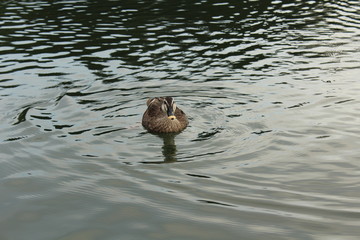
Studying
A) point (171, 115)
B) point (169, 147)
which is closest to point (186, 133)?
point (171, 115)

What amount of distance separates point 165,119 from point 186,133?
0.57 meters

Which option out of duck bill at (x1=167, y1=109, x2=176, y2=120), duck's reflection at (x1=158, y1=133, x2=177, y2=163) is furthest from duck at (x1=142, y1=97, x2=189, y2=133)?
duck's reflection at (x1=158, y1=133, x2=177, y2=163)

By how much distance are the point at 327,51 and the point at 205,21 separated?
7338mm

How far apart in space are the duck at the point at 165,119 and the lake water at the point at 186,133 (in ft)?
0.65

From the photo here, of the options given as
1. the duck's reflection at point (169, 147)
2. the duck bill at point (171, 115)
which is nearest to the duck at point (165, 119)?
the duck bill at point (171, 115)

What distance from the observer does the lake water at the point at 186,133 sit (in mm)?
7809

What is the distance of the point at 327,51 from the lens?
1806 cm

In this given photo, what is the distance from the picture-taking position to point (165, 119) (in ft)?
39.7

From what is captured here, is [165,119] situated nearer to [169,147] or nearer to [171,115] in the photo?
[171,115]

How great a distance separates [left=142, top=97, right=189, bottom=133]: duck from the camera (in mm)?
11961

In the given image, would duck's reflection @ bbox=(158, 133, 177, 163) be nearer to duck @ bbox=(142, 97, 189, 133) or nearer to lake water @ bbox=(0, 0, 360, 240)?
lake water @ bbox=(0, 0, 360, 240)

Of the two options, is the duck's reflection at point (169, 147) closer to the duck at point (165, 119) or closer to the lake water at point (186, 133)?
the lake water at point (186, 133)

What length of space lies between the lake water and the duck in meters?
0.20

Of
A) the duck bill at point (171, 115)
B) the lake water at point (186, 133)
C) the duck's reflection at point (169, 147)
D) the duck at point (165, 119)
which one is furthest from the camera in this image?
Result: the duck at point (165, 119)
